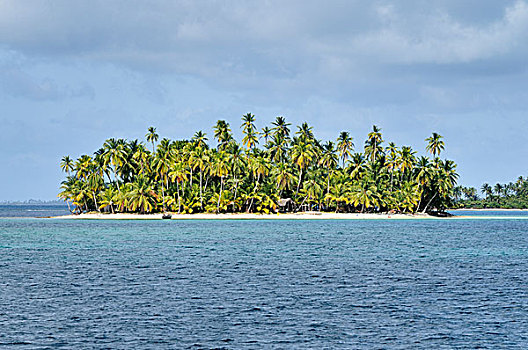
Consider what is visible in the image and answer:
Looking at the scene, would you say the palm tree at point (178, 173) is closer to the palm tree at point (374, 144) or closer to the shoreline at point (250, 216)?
the shoreline at point (250, 216)

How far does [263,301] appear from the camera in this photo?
2869 cm

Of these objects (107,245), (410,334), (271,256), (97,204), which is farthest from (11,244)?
(97,204)

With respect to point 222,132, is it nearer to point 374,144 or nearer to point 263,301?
point 374,144

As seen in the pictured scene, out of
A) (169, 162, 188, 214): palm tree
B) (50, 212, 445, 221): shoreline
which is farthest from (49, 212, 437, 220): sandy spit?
(169, 162, 188, 214): palm tree

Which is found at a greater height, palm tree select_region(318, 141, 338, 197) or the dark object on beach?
palm tree select_region(318, 141, 338, 197)

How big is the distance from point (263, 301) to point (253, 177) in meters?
117

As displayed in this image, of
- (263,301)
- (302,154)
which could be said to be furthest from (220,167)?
(263,301)

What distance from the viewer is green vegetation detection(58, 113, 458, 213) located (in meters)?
138

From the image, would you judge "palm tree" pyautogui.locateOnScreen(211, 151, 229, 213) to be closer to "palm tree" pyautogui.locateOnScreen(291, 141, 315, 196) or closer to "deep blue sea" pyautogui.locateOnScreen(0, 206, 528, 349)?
"palm tree" pyautogui.locateOnScreen(291, 141, 315, 196)

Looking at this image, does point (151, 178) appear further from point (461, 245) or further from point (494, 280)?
point (494, 280)

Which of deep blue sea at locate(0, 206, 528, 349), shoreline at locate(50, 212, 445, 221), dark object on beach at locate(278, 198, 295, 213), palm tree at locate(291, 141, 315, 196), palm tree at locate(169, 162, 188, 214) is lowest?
deep blue sea at locate(0, 206, 528, 349)

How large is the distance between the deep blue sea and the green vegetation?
8436 cm

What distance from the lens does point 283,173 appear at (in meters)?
140

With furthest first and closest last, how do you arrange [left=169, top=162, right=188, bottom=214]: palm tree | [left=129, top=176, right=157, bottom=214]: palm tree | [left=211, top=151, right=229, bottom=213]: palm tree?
1. [left=129, top=176, right=157, bottom=214]: palm tree
2. [left=169, top=162, right=188, bottom=214]: palm tree
3. [left=211, top=151, right=229, bottom=213]: palm tree
